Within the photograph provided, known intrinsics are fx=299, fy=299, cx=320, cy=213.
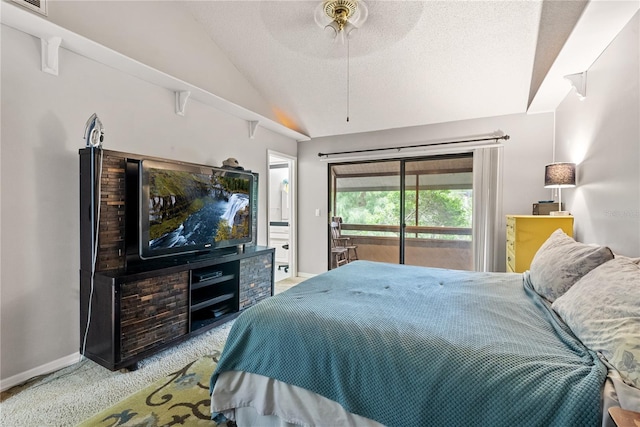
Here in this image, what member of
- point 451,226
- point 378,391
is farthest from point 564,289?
point 451,226

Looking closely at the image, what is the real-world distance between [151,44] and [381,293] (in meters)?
2.91

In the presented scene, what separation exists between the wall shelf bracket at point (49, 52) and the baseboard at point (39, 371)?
207 cm

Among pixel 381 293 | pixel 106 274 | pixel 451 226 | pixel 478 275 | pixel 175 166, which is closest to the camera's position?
pixel 381 293

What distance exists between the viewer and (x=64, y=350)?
2.22 m

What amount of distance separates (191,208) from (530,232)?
321cm

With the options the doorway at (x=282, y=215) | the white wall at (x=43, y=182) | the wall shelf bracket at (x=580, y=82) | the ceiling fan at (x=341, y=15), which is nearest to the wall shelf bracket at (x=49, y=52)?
the white wall at (x=43, y=182)

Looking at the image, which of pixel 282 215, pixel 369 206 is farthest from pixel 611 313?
pixel 282 215

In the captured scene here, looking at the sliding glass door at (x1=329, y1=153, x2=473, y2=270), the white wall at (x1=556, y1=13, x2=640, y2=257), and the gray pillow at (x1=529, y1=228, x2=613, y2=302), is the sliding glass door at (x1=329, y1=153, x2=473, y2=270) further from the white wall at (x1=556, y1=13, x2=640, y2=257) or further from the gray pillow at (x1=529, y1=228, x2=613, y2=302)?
the gray pillow at (x1=529, y1=228, x2=613, y2=302)

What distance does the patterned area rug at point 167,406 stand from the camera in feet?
5.33

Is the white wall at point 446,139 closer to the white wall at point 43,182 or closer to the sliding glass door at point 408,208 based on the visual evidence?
the sliding glass door at point 408,208

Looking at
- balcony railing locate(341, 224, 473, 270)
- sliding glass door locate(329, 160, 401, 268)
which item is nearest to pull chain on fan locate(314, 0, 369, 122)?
sliding glass door locate(329, 160, 401, 268)

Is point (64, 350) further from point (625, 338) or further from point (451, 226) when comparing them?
point (451, 226)

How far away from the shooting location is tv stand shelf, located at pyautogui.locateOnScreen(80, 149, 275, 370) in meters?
2.08

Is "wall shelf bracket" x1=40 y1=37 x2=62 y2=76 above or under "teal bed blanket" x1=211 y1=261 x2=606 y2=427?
above
